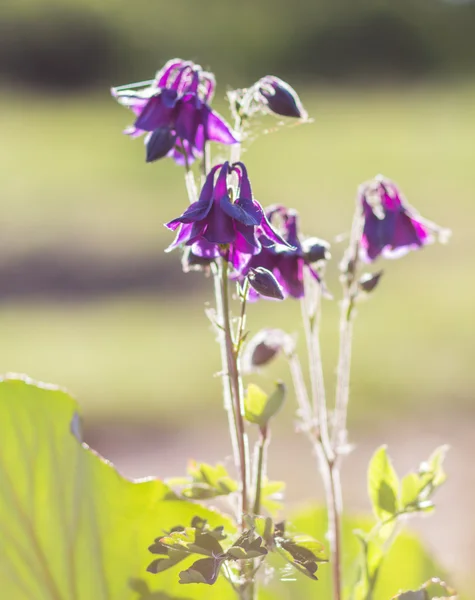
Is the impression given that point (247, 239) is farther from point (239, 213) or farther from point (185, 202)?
point (185, 202)

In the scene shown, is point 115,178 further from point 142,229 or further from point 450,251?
point 450,251

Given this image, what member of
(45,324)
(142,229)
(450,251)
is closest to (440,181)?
(450,251)

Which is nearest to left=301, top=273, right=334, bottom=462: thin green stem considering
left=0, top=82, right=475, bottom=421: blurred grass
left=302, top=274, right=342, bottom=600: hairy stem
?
left=302, top=274, right=342, bottom=600: hairy stem

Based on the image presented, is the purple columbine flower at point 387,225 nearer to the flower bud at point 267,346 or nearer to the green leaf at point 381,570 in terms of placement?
the flower bud at point 267,346

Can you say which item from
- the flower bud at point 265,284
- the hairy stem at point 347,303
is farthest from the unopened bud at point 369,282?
the flower bud at point 265,284

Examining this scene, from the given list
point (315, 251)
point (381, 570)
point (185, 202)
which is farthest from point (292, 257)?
point (185, 202)

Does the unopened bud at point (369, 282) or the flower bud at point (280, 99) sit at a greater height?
the flower bud at point (280, 99)

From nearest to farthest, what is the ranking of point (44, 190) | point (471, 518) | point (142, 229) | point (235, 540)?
point (235, 540) < point (471, 518) < point (142, 229) < point (44, 190)
